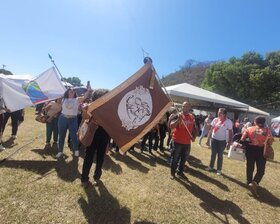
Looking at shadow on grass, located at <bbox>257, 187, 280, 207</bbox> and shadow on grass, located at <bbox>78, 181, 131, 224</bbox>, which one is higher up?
shadow on grass, located at <bbox>78, 181, 131, 224</bbox>

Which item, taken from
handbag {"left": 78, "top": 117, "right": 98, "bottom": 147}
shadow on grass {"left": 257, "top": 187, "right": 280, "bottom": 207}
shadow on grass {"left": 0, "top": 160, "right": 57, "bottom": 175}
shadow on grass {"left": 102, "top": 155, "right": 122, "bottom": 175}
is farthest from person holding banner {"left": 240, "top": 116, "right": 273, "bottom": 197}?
shadow on grass {"left": 0, "top": 160, "right": 57, "bottom": 175}

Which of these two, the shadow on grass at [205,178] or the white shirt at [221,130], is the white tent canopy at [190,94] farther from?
the shadow on grass at [205,178]

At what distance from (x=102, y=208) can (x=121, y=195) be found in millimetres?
708

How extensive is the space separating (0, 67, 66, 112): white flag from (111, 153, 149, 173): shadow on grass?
2722 millimetres

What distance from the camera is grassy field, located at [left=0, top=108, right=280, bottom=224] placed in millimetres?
3910

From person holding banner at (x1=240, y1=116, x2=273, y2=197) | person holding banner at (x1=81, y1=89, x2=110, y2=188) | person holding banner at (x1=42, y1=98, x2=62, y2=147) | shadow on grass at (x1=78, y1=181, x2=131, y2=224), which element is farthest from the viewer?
person holding banner at (x1=42, y1=98, x2=62, y2=147)

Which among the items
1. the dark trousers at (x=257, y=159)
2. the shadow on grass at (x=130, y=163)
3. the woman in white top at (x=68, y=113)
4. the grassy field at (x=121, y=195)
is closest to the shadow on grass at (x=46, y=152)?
the grassy field at (x=121, y=195)

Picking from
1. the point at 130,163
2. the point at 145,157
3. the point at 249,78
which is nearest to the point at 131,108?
the point at 130,163

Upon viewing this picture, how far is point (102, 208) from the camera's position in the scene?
161 inches

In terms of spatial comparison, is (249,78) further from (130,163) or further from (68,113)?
(68,113)

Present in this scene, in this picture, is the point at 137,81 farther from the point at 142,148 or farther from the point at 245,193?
the point at 142,148

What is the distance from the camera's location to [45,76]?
337 inches

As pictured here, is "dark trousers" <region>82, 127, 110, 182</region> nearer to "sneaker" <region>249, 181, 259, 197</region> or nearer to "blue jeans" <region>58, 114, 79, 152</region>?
"blue jeans" <region>58, 114, 79, 152</region>

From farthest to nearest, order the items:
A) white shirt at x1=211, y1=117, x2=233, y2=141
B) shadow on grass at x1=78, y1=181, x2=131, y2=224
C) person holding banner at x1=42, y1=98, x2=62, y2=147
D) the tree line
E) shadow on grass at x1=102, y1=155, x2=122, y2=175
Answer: the tree line < person holding banner at x1=42, y1=98, x2=62, y2=147 < white shirt at x1=211, y1=117, x2=233, y2=141 < shadow on grass at x1=102, y1=155, x2=122, y2=175 < shadow on grass at x1=78, y1=181, x2=131, y2=224
